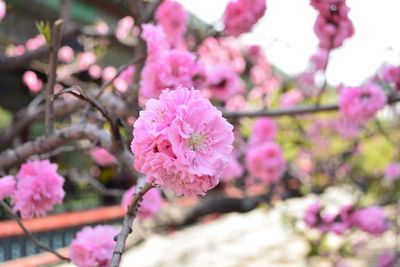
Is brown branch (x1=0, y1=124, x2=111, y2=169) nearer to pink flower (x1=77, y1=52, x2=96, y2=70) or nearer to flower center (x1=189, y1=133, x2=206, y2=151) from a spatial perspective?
flower center (x1=189, y1=133, x2=206, y2=151)

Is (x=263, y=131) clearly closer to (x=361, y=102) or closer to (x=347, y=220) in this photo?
(x=347, y=220)

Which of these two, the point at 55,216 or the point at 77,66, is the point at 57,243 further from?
the point at 77,66

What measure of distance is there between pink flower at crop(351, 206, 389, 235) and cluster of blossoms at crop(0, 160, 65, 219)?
145 centimetres

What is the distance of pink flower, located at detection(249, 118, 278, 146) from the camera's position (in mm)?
3855

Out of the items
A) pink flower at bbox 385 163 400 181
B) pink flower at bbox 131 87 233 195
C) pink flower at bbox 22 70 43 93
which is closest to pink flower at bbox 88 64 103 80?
pink flower at bbox 22 70 43 93

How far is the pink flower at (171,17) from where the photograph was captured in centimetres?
217

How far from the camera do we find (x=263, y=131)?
153 inches

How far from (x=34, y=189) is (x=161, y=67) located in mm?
487

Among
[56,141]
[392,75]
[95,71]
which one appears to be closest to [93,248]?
[56,141]

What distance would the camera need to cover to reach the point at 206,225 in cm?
597

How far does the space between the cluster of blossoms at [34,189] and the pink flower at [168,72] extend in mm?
363

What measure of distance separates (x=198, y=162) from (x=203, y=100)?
93 millimetres

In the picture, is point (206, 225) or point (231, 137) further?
point (206, 225)

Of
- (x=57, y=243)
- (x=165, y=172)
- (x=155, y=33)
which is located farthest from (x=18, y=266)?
(x=165, y=172)
